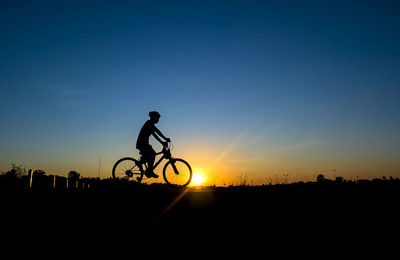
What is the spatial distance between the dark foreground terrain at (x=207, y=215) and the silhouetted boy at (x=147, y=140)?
375 cm

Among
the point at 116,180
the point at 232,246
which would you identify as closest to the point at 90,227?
the point at 232,246

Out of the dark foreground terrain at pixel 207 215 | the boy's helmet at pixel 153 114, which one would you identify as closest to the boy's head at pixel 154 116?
the boy's helmet at pixel 153 114

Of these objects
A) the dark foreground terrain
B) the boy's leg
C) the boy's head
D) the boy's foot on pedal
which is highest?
the boy's head

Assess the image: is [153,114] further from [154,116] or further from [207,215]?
[207,215]

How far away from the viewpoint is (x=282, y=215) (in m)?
7.29

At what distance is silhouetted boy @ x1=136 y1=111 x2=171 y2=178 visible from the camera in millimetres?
11664

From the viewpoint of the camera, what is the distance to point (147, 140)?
39.1 ft

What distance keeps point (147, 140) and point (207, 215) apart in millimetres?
Answer: 5129

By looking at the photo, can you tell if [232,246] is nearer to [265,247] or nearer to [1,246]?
[265,247]

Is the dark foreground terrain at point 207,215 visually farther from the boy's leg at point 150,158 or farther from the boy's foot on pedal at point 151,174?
the boy's foot on pedal at point 151,174

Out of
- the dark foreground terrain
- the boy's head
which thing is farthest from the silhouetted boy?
the dark foreground terrain

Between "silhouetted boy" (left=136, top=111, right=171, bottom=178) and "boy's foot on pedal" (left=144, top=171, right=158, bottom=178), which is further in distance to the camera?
"boy's foot on pedal" (left=144, top=171, right=158, bottom=178)

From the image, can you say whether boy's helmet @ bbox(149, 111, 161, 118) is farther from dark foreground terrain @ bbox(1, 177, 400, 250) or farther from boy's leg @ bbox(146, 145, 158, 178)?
dark foreground terrain @ bbox(1, 177, 400, 250)

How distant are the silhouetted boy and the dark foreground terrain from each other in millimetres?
3750
